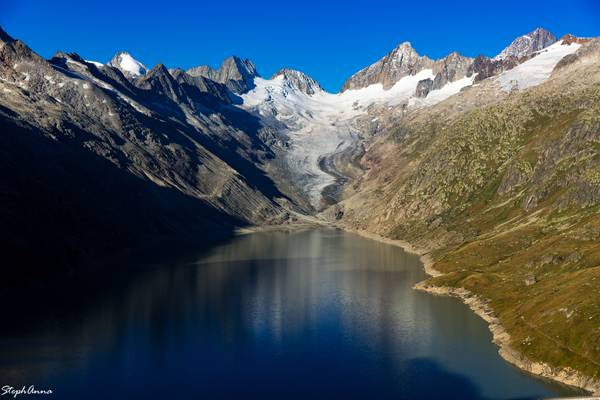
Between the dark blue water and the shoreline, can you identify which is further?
the dark blue water

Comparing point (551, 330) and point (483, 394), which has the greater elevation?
point (551, 330)

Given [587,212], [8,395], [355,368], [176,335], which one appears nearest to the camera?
[8,395]

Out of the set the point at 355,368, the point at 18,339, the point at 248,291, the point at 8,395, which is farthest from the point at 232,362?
Result: the point at 248,291

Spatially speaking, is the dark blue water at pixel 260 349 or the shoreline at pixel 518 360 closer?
the shoreline at pixel 518 360

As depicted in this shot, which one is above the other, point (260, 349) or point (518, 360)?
point (260, 349)

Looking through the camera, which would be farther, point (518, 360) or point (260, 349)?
point (260, 349)

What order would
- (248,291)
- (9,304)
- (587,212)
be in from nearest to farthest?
(9,304)
(248,291)
(587,212)

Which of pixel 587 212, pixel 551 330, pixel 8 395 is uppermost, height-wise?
pixel 587 212

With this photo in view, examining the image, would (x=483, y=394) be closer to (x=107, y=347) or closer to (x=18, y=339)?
(x=107, y=347)
